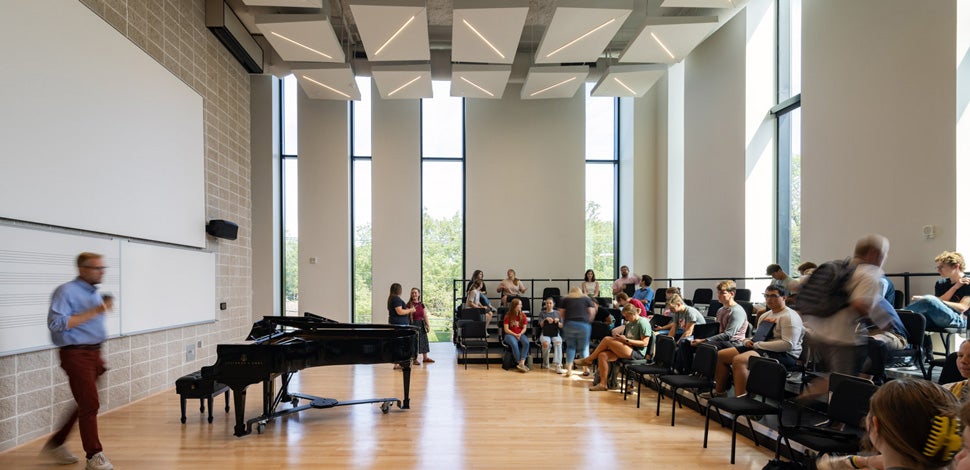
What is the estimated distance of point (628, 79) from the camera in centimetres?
917

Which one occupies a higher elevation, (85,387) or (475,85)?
(475,85)

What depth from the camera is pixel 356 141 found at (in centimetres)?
1148

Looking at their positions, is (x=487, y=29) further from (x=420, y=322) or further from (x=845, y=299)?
(x=845, y=299)

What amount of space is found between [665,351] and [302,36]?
6.07m

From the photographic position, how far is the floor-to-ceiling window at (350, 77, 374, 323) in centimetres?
1138

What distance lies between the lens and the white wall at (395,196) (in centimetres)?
1119

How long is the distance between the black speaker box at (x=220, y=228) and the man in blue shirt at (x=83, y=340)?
4.07 m

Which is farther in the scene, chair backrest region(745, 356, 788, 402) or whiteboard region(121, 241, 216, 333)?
whiteboard region(121, 241, 216, 333)

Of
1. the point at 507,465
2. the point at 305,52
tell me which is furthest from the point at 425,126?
the point at 507,465

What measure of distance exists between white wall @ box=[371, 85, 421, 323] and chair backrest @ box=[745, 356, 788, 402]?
7.71 m

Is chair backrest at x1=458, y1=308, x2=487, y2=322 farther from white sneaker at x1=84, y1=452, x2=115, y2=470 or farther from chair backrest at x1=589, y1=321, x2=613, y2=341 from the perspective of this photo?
white sneaker at x1=84, y1=452, x2=115, y2=470

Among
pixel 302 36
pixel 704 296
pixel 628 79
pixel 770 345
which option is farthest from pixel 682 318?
pixel 302 36

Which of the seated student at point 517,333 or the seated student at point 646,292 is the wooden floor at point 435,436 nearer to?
the seated student at point 517,333

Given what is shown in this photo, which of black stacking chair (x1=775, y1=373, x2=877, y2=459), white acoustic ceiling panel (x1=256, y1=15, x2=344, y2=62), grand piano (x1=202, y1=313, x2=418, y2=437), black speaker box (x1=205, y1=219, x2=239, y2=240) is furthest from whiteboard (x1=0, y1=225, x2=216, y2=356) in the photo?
black stacking chair (x1=775, y1=373, x2=877, y2=459)
